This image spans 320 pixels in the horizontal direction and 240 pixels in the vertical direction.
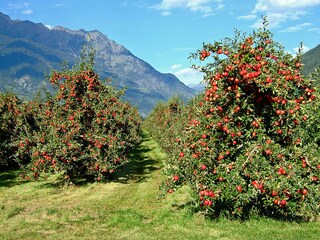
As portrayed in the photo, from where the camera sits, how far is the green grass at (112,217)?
11.7 m

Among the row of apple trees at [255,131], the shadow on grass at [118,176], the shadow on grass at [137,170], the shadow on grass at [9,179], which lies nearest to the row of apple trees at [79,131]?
the shadow on grass at [118,176]

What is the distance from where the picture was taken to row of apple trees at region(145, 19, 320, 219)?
35.0 feet

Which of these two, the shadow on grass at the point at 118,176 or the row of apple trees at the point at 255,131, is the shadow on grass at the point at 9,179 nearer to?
the shadow on grass at the point at 118,176

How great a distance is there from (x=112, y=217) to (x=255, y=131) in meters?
7.01

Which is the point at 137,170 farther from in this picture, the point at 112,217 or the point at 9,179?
the point at 112,217

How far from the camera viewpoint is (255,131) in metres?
11.2

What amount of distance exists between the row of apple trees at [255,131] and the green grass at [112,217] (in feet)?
2.92

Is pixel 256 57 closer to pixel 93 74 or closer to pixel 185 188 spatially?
pixel 185 188

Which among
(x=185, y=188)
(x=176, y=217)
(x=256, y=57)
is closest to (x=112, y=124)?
(x=185, y=188)

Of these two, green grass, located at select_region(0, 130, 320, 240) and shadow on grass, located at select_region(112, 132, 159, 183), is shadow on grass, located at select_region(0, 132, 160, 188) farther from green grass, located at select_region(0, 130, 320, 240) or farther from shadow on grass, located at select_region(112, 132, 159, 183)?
green grass, located at select_region(0, 130, 320, 240)

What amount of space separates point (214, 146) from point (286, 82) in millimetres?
3063

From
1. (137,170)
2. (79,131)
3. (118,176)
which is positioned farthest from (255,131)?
(137,170)

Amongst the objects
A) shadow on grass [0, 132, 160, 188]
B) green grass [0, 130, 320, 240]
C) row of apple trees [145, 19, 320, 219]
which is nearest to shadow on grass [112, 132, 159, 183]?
shadow on grass [0, 132, 160, 188]

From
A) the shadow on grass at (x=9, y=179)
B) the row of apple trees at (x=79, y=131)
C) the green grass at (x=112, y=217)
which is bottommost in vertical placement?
the shadow on grass at (x=9, y=179)
